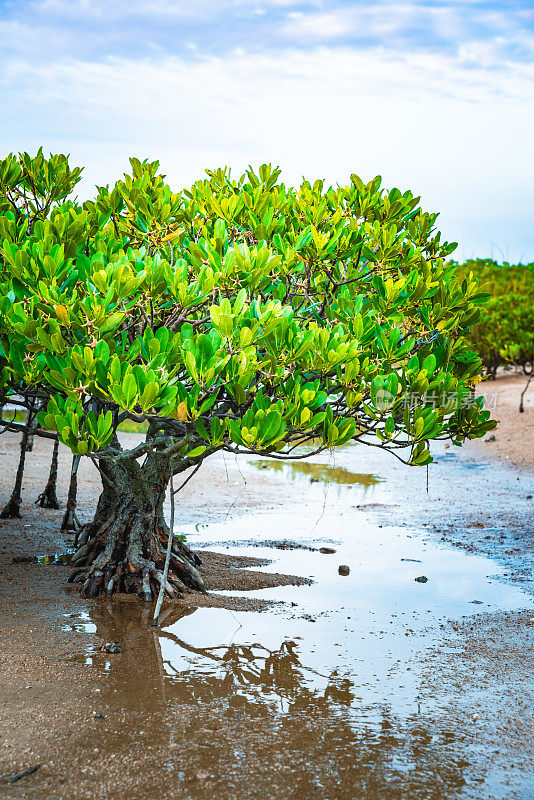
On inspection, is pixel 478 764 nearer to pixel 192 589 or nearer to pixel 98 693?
pixel 98 693

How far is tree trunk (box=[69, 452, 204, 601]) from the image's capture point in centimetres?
653

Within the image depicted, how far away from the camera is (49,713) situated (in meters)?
4.16

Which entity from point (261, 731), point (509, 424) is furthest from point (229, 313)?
point (509, 424)

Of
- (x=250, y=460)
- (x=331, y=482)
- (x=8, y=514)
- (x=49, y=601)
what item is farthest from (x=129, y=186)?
(x=250, y=460)

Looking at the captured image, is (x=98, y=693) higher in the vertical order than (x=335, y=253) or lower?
lower

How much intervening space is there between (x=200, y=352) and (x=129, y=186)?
2.13 m

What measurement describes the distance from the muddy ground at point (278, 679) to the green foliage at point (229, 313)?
4.69ft

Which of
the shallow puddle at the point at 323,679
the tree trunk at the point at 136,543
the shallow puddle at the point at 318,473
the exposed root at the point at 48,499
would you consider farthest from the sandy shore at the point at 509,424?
the tree trunk at the point at 136,543

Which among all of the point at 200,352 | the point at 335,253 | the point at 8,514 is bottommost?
the point at 8,514

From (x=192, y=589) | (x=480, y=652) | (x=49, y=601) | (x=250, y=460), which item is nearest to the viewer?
(x=480, y=652)

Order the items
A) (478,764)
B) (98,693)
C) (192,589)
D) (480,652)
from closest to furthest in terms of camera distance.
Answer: (478,764) < (98,693) < (480,652) < (192,589)

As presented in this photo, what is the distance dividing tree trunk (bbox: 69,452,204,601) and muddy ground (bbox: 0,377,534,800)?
7.4 inches

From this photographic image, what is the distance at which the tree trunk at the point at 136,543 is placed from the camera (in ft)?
21.4

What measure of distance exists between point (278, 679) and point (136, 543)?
2.18 m
